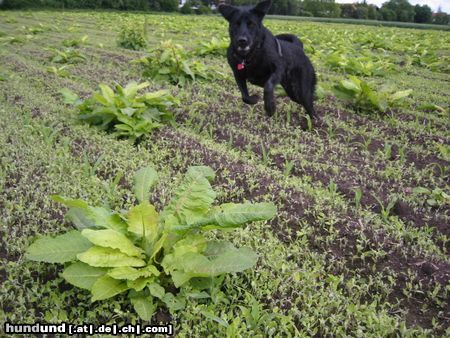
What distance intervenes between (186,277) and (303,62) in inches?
173

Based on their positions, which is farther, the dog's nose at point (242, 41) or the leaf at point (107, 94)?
the dog's nose at point (242, 41)

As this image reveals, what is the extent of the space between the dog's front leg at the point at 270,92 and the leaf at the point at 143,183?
2.70 metres

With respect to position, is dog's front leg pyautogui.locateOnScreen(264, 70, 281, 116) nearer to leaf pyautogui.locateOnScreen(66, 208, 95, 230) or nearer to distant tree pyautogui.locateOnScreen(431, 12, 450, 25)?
leaf pyautogui.locateOnScreen(66, 208, 95, 230)

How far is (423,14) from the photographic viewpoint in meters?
65.3

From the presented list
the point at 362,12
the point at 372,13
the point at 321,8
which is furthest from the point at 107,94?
the point at 321,8

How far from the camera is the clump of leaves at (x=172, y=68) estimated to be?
681 centimetres

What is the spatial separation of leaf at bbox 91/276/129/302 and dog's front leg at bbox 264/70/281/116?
345 cm

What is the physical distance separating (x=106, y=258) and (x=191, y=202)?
1.82ft

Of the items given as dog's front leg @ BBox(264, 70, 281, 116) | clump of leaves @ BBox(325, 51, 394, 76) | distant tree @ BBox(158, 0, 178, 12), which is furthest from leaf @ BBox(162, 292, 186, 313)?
distant tree @ BBox(158, 0, 178, 12)

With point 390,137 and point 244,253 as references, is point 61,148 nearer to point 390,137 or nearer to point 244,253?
point 244,253

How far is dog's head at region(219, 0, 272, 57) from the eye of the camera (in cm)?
477

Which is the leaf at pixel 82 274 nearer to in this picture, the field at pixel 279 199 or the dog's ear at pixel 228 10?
the field at pixel 279 199

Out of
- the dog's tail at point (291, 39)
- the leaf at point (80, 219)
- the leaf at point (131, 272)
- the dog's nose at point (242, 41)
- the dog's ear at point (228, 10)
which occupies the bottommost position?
the leaf at point (131, 272)

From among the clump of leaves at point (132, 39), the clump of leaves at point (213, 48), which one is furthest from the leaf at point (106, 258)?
the clump of leaves at point (132, 39)
